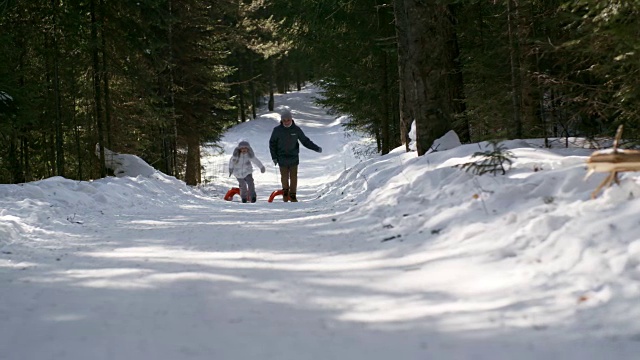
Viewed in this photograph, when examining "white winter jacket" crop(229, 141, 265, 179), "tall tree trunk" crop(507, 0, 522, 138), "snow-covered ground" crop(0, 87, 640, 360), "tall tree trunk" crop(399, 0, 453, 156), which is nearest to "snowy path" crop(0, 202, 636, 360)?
"snow-covered ground" crop(0, 87, 640, 360)

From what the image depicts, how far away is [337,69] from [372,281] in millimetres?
15340

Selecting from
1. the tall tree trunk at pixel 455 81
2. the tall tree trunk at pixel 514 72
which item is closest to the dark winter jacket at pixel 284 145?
the tall tree trunk at pixel 455 81

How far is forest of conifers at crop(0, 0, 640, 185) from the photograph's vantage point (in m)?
7.94

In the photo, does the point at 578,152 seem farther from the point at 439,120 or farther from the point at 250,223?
the point at 250,223

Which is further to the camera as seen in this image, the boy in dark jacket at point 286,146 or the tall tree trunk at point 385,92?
the tall tree trunk at point 385,92

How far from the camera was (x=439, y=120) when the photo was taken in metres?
9.34

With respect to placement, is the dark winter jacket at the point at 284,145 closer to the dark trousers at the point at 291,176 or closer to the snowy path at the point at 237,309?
the dark trousers at the point at 291,176

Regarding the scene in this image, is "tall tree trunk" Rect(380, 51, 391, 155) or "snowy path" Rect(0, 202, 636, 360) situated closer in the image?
"snowy path" Rect(0, 202, 636, 360)

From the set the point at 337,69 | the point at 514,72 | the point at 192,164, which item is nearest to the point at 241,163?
the point at 337,69

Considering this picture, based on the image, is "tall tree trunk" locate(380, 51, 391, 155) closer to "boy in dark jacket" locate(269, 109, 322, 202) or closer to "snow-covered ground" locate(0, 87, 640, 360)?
"boy in dark jacket" locate(269, 109, 322, 202)

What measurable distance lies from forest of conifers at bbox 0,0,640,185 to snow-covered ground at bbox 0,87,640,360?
1781 mm

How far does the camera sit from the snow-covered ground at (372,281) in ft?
8.75

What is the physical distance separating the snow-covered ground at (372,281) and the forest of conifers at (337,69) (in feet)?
5.84

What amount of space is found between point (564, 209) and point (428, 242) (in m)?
1.17
